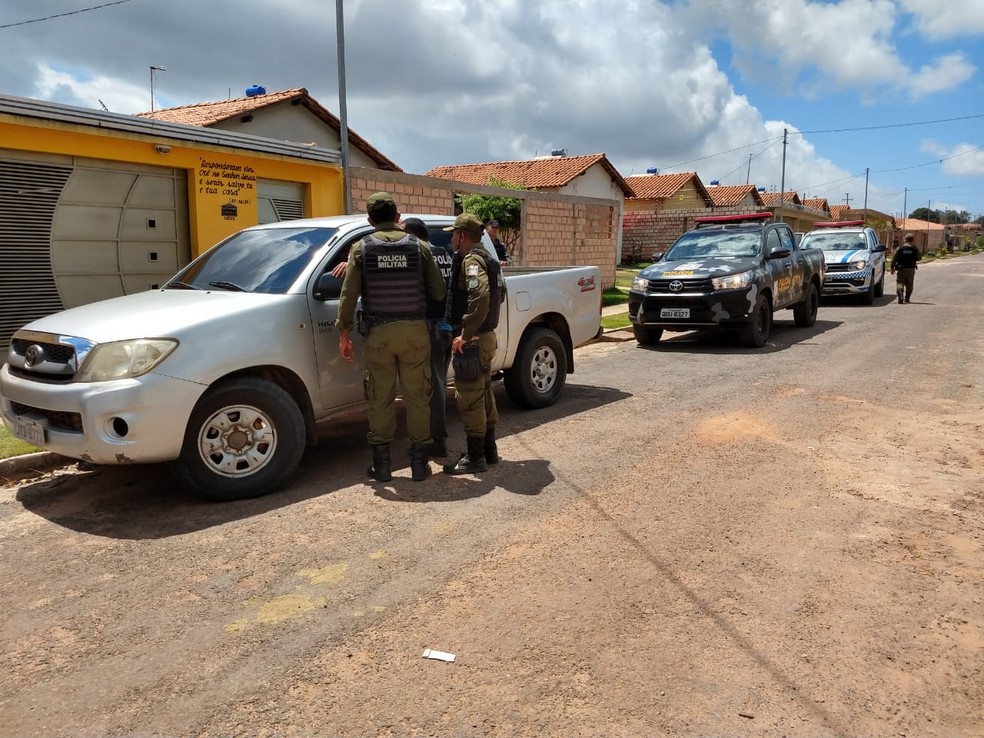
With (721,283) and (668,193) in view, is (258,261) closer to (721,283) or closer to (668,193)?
(721,283)

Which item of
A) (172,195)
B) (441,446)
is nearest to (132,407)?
(441,446)

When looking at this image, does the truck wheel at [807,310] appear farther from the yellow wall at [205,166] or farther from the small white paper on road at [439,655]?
the small white paper on road at [439,655]

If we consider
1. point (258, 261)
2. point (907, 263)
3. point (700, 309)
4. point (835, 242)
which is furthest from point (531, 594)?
point (835, 242)

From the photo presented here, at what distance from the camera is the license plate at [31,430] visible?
452 centimetres

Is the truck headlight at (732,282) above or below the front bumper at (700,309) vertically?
above

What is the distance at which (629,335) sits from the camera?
1319 centimetres

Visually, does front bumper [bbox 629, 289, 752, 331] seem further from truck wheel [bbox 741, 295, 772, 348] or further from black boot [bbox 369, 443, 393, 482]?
black boot [bbox 369, 443, 393, 482]

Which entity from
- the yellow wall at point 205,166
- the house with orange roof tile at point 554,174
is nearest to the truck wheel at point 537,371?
the yellow wall at point 205,166

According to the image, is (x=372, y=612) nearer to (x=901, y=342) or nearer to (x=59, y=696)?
(x=59, y=696)

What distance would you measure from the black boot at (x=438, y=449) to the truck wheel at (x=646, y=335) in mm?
6585

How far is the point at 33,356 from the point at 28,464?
4.17 ft

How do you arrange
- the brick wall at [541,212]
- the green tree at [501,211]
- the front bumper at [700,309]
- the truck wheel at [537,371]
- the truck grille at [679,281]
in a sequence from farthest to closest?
the green tree at [501,211], the brick wall at [541,212], the truck grille at [679,281], the front bumper at [700,309], the truck wheel at [537,371]

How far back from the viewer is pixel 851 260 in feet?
60.4

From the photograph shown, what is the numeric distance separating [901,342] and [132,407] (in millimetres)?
11022
